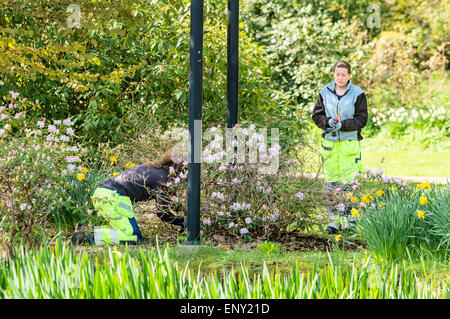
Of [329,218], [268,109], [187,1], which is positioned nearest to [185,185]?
[329,218]

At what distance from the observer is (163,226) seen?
5305mm

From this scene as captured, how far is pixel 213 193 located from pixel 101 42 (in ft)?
10.9

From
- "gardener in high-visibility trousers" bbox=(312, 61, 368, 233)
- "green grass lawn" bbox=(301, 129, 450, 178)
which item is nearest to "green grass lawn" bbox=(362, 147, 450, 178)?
"green grass lawn" bbox=(301, 129, 450, 178)

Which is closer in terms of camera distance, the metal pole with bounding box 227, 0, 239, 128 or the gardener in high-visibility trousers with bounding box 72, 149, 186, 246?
the gardener in high-visibility trousers with bounding box 72, 149, 186, 246

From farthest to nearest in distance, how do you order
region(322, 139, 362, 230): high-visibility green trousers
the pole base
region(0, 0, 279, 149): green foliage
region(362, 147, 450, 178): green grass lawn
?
region(362, 147, 450, 178): green grass lawn, region(0, 0, 279, 149): green foliage, region(322, 139, 362, 230): high-visibility green trousers, the pole base

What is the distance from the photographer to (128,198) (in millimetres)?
4684

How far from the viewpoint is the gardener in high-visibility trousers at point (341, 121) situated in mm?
5465

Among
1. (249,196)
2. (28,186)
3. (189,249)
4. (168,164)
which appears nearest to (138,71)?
(168,164)

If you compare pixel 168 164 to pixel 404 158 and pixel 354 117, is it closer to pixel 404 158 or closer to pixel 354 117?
pixel 354 117

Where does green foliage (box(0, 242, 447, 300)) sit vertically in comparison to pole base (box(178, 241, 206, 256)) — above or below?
above

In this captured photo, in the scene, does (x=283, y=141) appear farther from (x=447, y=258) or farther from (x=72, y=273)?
(x=72, y=273)

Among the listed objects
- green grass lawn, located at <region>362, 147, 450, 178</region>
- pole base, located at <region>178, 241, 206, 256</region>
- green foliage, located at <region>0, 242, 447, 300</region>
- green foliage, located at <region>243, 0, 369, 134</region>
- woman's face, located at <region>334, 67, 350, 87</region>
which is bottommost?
pole base, located at <region>178, 241, 206, 256</region>

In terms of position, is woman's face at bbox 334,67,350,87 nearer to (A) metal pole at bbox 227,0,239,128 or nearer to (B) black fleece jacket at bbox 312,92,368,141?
(B) black fleece jacket at bbox 312,92,368,141

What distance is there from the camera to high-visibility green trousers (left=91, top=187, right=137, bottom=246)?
4.55 meters
